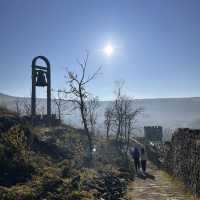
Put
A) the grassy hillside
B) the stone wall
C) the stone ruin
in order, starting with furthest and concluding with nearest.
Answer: the stone ruin < the stone wall < the grassy hillside

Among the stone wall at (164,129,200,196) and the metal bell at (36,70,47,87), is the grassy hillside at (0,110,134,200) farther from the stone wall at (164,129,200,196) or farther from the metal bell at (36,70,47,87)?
the metal bell at (36,70,47,87)

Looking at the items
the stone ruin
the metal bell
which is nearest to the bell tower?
the metal bell

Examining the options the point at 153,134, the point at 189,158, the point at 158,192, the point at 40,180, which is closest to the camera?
the point at 40,180

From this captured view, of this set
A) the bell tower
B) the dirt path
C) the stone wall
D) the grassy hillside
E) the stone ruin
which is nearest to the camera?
the grassy hillside

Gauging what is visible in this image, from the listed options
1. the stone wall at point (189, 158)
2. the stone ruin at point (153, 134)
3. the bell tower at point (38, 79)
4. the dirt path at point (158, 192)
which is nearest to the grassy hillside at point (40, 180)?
the dirt path at point (158, 192)

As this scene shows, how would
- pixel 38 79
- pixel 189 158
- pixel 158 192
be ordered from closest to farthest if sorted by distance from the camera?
1. pixel 189 158
2. pixel 158 192
3. pixel 38 79

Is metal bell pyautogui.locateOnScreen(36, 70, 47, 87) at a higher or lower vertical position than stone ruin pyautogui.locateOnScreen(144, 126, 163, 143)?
higher

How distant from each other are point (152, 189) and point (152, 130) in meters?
42.8

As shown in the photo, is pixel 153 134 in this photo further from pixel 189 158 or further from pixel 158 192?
pixel 189 158

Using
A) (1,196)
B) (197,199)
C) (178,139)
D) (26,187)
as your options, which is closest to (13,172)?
(26,187)

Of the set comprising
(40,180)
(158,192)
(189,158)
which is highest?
(189,158)

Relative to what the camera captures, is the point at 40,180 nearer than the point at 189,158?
Yes

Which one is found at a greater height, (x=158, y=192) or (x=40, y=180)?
(x=40, y=180)

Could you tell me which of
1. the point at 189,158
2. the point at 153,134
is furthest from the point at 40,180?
the point at 153,134
